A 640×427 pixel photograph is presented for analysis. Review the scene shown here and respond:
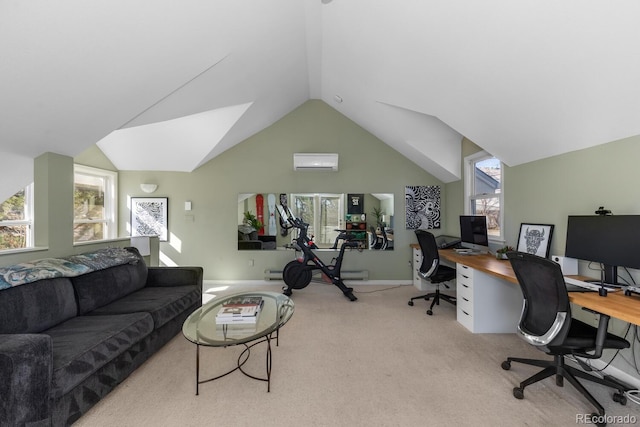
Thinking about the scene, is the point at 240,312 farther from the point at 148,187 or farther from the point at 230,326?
the point at 148,187

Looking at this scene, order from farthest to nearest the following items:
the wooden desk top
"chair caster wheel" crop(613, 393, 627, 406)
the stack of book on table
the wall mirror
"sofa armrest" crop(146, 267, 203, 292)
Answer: the wall mirror, "sofa armrest" crop(146, 267, 203, 292), the stack of book on table, "chair caster wheel" crop(613, 393, 627, 406), the wooden desk top

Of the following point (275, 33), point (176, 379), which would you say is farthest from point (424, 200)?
point (176, 379)

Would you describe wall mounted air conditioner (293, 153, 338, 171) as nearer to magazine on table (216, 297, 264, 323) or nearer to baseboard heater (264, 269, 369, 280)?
baseboard heater (264, 269, 369, 280)

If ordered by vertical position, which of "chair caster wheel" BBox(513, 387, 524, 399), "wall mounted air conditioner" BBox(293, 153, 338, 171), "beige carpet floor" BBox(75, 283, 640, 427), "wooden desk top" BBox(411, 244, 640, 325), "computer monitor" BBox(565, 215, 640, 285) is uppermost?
"wall mounted air conditioner" BBox(293, 153, 338, 171)

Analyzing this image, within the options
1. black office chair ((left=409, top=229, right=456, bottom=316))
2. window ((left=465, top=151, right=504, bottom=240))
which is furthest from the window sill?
window ((left=465, top=151, right=504, bottom=240))

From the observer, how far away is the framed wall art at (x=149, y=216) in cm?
484

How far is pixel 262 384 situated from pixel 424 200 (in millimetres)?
3963

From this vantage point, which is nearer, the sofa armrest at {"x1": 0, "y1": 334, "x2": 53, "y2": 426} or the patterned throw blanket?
the sofa armrest at {"x1": 0, "y1": 334, "x2": 53, "y2": 426}

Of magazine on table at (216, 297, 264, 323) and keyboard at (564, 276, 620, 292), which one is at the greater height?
keyboard at (564, 276, 620, 292)

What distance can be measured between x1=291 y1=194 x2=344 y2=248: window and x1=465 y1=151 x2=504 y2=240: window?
207 centimetres

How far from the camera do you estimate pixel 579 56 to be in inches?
69.1

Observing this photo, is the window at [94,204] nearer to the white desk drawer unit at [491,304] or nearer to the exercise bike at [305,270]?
the exercise bike at [305,270]

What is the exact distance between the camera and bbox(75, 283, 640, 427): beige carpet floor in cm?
169

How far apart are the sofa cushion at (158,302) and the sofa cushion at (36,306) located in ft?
0.84
